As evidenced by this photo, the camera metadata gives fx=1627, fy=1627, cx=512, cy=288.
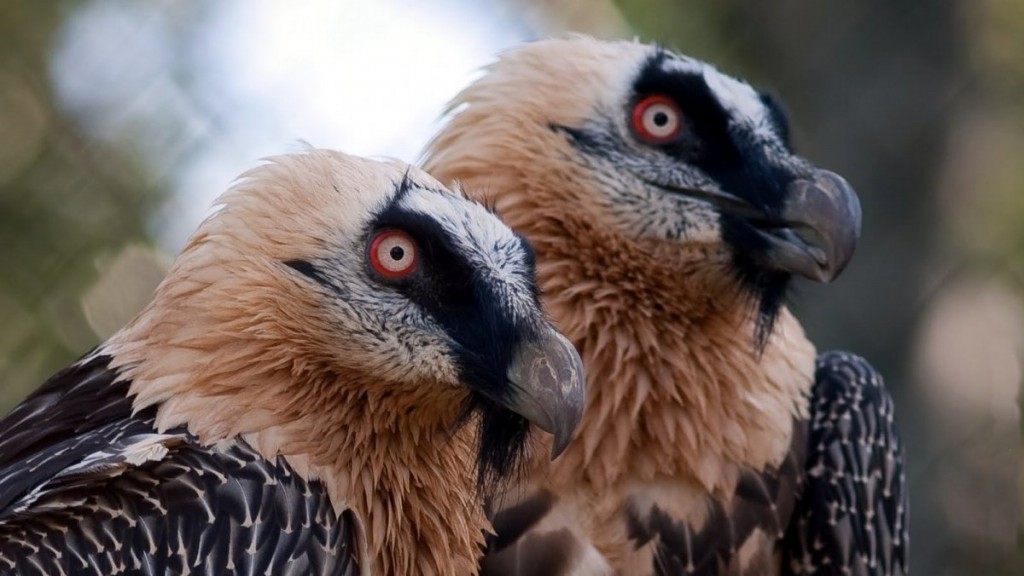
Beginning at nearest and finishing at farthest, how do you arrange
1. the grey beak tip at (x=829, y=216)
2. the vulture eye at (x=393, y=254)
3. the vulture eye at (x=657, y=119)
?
the vulture eye at (x=393, y=254), the grey beak tip at (x=829, y=216), the vulture eye at (x=657, y=119)

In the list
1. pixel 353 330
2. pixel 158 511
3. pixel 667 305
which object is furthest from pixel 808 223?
pixel 158 511

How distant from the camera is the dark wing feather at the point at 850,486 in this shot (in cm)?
411

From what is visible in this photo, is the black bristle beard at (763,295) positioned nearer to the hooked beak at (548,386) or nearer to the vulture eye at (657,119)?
the vulture eye at (657,119)

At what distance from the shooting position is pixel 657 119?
413 cm

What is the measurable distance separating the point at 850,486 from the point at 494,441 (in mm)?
1269

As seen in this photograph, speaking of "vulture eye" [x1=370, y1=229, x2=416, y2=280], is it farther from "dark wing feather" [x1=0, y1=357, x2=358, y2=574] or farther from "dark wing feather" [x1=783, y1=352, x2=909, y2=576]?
"dark wing feather" [x1=783, y1=352, x2=909, y2=576]

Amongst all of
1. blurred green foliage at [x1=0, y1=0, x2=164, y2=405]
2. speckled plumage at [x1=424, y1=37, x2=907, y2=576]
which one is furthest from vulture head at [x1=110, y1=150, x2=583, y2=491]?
blurred green foliage at [x1=0, y1=0, x2=164, y2=405]

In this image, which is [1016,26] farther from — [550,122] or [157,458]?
[157,458]

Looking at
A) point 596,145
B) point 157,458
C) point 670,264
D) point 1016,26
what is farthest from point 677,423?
point 1016,26

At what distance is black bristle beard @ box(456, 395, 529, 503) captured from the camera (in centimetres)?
325

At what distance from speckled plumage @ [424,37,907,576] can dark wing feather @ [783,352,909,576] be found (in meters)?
0.01

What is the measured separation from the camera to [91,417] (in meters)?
3.18

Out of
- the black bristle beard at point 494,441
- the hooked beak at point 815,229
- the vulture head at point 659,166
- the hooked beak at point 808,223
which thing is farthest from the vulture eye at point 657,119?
the black bristle beard at point 494,441

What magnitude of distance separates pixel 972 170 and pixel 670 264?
1.86 m
